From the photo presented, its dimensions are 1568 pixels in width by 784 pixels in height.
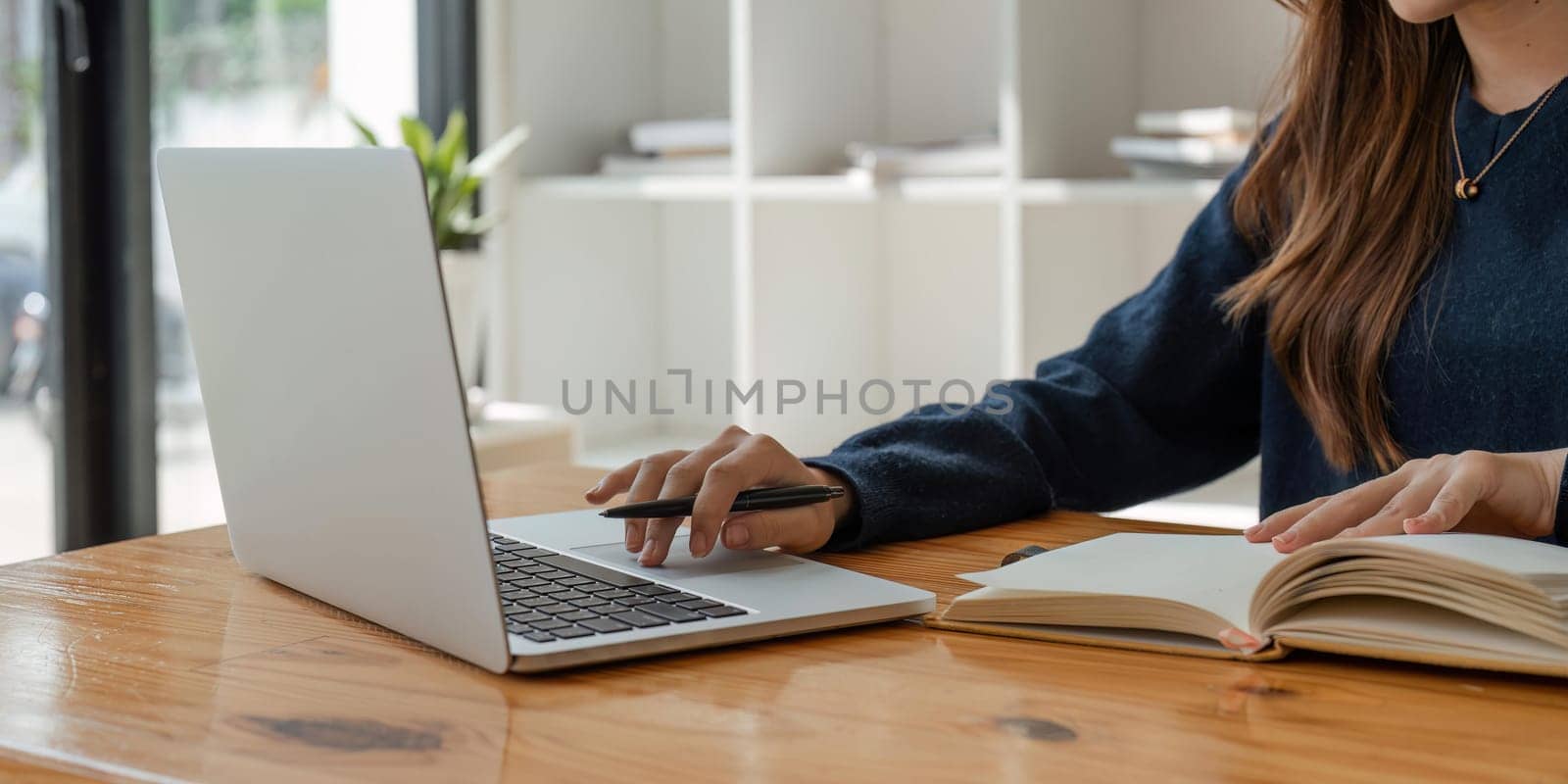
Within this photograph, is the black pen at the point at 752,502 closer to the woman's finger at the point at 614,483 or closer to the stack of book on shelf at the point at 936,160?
the woman's finger at the point at 614,483

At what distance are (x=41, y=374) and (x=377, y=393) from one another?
158 centimetres

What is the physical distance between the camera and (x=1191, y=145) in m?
1.91

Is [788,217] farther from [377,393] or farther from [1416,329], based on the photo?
[377,393]

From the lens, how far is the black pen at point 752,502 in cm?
80

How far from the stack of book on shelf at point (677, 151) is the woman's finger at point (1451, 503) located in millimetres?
1755

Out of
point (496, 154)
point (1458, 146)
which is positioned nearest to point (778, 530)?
point (1458, 146)

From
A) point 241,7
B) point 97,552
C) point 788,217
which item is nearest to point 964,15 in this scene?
point 788,217

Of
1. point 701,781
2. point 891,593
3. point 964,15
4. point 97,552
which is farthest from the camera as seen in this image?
point 964,15

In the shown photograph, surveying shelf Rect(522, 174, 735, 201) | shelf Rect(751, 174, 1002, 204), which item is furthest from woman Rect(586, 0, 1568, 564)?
shelf Rect(522, 174, 735, 201)

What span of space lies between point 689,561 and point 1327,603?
0.33 m

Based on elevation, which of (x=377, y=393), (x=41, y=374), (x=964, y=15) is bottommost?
(x=41, y=374)

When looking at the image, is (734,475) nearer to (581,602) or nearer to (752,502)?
(752,502)

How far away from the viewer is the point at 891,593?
2.45 ft

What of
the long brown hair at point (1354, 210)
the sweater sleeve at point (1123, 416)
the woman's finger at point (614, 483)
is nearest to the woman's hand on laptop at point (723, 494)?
the woman's finger at point (614, 483)
